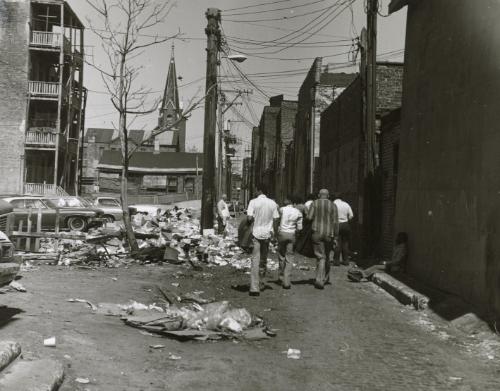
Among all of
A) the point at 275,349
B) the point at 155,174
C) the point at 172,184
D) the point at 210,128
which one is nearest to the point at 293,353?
the point at 275,349

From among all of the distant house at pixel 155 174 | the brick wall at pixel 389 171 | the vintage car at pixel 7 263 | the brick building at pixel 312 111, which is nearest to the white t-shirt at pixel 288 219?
the vintage car at pixel 7 263

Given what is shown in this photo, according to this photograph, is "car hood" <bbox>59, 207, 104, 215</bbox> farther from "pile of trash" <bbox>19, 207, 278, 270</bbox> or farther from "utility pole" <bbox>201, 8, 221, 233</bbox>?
"pile of trash" <bbox>19, 207, 278, 270</bbox>

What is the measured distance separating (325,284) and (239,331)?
4.64 metres

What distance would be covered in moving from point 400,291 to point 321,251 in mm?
1633

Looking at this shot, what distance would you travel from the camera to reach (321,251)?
36.0 feet

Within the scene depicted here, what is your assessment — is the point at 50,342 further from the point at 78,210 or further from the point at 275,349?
the point at 78,210

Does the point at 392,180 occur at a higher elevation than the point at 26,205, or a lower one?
higher

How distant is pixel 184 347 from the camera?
21.4 feet

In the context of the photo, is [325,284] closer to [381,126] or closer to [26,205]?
[381,126]

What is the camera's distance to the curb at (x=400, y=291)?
9.20 meters

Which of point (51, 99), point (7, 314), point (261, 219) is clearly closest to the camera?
point (7, 314)

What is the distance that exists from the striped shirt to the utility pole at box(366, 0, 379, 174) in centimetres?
484

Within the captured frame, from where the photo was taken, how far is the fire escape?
131ft

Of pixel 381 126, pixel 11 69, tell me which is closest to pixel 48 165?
pixel 11 69
